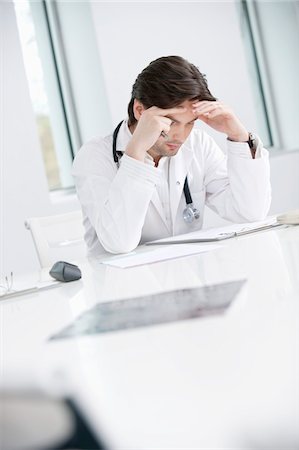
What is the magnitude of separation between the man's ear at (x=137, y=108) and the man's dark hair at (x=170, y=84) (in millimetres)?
29

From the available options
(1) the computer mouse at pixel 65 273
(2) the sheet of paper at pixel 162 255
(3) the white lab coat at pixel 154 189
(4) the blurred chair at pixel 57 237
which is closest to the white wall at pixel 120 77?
(4) the blurred chair at pixel 57 237

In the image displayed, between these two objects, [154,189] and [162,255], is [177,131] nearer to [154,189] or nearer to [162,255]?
[154,189]

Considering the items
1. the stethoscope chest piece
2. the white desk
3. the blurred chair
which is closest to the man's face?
the stethoscope chest piece

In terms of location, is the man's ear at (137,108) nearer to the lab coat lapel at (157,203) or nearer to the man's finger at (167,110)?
the man's finger at (167,110)

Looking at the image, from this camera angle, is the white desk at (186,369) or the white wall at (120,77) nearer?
the white desk at (186,369)

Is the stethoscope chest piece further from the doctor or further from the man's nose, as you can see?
the man's nose

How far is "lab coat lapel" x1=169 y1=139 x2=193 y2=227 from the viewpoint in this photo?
79.3 inches

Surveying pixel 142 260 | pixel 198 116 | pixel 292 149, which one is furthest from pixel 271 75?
pixel 142 260

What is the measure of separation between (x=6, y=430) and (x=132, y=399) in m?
0.09

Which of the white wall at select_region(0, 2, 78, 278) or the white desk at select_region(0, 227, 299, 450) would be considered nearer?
the white desk at select_region(0, 227, 299, 450)

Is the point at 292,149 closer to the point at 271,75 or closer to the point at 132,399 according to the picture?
the point at 271,75

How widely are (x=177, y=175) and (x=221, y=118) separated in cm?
26

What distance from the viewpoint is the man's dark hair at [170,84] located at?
1872 millimetres

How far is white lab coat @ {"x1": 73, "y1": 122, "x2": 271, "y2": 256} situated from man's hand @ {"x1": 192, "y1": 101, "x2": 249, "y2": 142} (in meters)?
0.04
